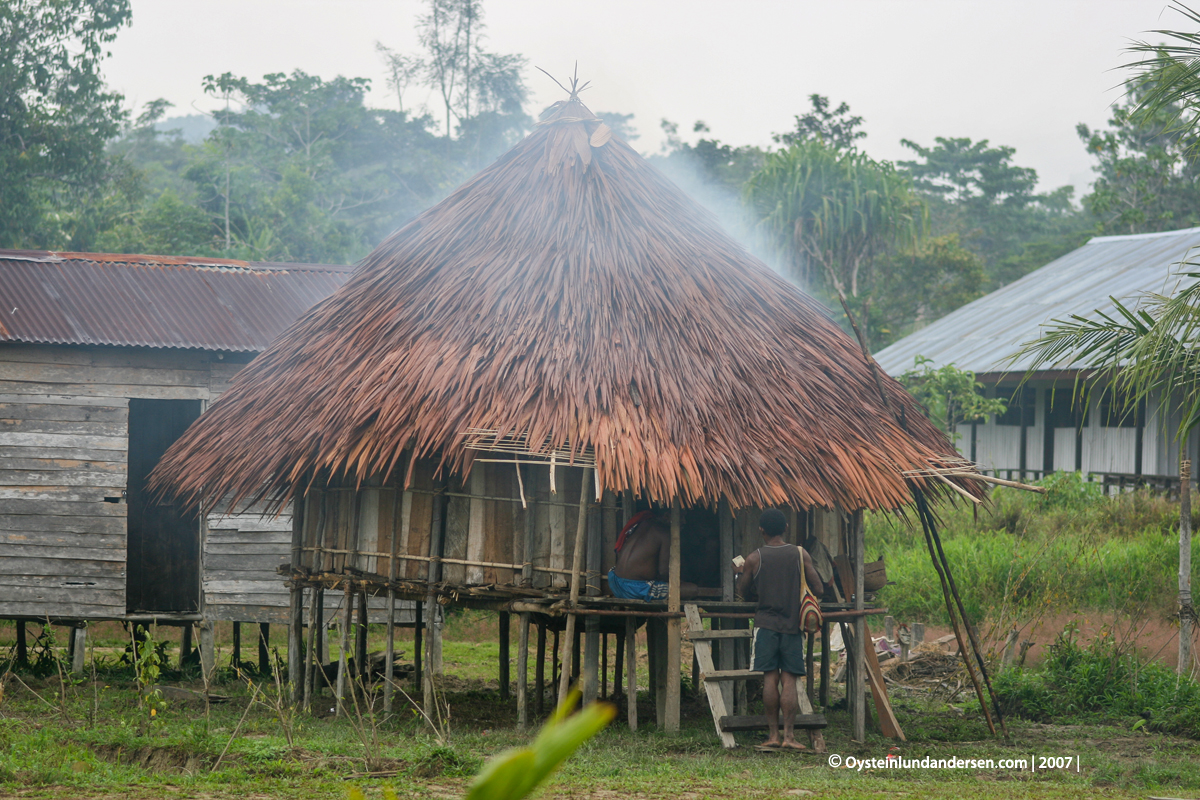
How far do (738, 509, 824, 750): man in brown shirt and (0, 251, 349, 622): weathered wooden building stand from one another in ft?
21.4

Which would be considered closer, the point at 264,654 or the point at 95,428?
the point at 95,428

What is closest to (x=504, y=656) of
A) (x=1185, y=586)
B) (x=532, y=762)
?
(x=1185, y=586)

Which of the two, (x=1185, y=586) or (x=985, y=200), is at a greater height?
(x=985, y=200)

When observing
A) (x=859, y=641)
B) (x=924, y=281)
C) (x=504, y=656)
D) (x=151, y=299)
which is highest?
(x=924, y=281)

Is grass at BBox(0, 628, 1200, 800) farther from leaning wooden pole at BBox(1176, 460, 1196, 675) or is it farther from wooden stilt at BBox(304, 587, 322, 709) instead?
leaning wooden pole at BBox(1176, 460, 1196, 675)

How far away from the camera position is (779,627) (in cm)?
788

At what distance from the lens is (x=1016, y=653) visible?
39.0 feet

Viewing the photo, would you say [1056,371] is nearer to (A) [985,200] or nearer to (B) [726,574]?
(B) [726,574]

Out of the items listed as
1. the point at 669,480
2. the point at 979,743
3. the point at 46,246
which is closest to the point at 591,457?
the point at 669,480

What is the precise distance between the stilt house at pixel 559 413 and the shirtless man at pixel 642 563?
200 millimetres

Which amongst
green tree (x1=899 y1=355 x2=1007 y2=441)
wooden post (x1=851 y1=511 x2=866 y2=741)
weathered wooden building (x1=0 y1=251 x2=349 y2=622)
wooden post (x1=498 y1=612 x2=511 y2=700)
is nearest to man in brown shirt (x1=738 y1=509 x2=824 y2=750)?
wooden post (x1=851 y1=511 x2=866 y2=741)

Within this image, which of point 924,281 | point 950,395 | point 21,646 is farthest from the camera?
point 924,281

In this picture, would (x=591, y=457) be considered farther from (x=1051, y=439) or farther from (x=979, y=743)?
(x=1051, y=439)

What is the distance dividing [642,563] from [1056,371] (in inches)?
444
